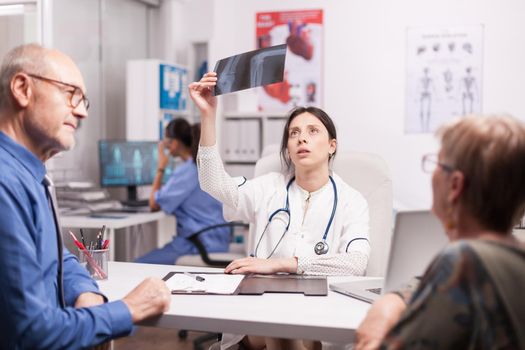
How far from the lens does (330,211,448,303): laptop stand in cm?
142

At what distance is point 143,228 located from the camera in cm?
505

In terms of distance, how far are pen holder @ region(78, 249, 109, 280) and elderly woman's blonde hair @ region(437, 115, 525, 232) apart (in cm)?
118

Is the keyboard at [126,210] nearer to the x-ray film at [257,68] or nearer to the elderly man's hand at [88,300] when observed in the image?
the x-ray film at [257,68]

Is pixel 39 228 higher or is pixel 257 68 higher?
pixel 257 68

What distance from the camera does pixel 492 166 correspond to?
99 cm

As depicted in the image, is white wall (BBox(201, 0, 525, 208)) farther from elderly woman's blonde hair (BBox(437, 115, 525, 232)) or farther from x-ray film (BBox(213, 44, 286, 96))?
elderly woman's blonde hair (BBox(437, 115, 525, 232))

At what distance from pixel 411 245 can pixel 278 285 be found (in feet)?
1.54

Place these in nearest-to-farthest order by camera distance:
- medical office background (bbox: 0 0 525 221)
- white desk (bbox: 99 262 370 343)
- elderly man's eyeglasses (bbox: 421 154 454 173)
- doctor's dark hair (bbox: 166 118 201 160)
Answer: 1. elderly man's eyeglasses (bbox: 421 154 454 173)
2. white desk (bbox: 99 262 370 343)
3. doctor's dark hair (bbox: 166 118 201 160)
4. medical office background (bbox: 0 0 525 221)

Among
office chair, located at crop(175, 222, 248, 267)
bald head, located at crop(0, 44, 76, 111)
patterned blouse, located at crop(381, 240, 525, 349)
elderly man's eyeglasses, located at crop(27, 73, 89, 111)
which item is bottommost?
office chair, located at crop(175, 222, 248, 267)

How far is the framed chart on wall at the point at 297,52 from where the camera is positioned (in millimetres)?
5047

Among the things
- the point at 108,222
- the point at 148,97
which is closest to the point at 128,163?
the point at 148,97

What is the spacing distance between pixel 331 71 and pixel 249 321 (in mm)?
3837

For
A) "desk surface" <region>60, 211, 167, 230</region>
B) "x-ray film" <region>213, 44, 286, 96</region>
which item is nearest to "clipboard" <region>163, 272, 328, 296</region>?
"x-ray film" <region>213, 44, 286, 96</region>

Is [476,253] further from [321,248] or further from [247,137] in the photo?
[247,137]
